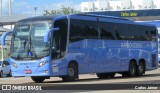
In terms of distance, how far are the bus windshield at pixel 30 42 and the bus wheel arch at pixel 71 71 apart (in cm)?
181

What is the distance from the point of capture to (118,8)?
80.5 meters

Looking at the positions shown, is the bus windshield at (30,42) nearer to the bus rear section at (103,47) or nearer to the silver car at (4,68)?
the bus rear section at (103,47)

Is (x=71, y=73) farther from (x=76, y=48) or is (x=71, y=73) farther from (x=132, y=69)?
(x=132, y=69)

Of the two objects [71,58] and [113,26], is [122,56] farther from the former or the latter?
[71,58]

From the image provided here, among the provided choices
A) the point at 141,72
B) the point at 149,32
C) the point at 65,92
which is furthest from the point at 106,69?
the point at 65,92

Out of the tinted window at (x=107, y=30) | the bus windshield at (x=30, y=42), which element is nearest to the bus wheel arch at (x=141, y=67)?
the tinted window at (x=107, y=30)

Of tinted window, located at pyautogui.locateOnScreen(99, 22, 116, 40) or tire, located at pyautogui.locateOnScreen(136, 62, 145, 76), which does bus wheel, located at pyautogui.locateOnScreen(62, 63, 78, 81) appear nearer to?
tinted window, located at pyautogui.locateOnScreen(99, 22, 116, 40)

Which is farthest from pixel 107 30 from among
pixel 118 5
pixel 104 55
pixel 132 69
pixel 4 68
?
pixel 118 5

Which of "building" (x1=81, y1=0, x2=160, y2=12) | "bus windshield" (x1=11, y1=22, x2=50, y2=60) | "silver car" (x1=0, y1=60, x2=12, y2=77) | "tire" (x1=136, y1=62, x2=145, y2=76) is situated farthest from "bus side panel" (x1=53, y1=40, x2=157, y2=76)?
"building" (x1=81, y1=0, x2=160, y2=12)

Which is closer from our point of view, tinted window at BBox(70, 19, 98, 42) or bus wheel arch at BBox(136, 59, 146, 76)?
tinted window at BBox(70, 19, 98, 42)

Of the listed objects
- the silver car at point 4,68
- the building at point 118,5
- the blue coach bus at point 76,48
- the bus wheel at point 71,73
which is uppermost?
the building at point 118,5

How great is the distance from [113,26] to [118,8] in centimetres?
5296

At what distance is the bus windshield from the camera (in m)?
22.7

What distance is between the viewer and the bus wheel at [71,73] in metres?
23.7
